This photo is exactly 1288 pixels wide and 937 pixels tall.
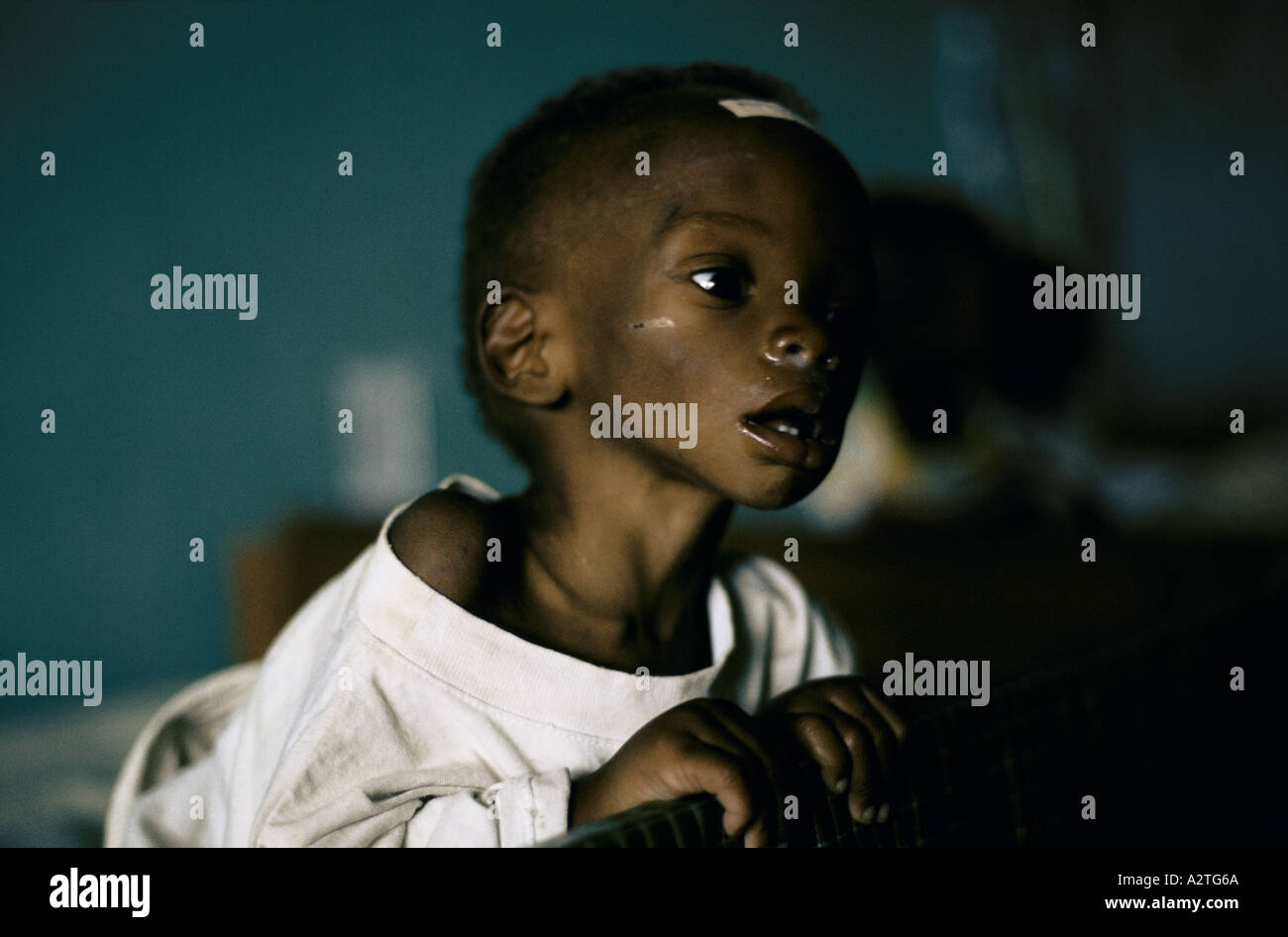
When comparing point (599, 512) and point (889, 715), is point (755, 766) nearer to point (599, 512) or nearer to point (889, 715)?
point (889, 715)

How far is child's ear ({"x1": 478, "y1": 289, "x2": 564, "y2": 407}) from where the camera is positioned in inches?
25.5

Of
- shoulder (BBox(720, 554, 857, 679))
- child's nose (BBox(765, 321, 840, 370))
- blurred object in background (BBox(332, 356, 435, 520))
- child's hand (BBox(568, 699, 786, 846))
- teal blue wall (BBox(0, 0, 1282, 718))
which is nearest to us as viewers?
child's hand (BBox(568, 699, 786, 846))

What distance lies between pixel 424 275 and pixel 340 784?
4.99 ft

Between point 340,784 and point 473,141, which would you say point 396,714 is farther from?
point 473,141

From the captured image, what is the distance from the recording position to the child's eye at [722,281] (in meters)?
0.56

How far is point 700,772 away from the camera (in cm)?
47

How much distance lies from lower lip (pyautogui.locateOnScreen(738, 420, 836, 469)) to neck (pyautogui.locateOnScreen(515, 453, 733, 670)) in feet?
0.29

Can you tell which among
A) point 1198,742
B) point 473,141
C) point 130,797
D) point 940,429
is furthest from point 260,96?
point 1198,742

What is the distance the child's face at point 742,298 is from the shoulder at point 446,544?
0.11 meters
